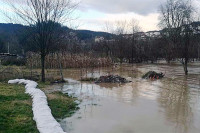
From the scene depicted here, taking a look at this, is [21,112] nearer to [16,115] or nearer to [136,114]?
[16,115]

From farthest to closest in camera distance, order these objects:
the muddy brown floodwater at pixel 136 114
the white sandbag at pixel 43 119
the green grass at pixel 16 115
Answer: the muddy brown floodwater at pixel 136 114, the green grass at pixel 16 115, the white sandbag at pixel 43 119

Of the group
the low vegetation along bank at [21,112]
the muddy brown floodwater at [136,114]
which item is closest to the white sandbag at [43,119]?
the low vegetation along bank at [21,112]

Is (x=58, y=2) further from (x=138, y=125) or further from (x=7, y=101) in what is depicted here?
(x=138, y=125)

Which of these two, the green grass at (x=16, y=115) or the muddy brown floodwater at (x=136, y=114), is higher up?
the green grass at (x=16, y=115)

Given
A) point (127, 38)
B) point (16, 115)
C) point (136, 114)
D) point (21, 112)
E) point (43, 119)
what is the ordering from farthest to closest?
point (127, 38) < point (136, 114) < point (21, 112) < point (16, 115) < point (43, 119)

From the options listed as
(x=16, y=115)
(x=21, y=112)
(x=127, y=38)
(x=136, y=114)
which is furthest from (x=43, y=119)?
(x=127, y=38)

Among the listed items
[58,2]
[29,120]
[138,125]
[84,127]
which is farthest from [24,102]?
[58,2]

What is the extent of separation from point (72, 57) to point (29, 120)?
72.6ft

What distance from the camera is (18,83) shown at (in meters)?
14.6

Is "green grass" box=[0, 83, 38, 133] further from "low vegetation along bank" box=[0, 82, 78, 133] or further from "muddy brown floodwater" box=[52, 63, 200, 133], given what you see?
"muddy brown floodwater" box=[52, 63, 200, 133]

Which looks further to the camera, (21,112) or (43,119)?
(21,112)

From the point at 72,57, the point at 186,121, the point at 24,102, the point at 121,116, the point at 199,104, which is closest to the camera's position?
the point at 186,121

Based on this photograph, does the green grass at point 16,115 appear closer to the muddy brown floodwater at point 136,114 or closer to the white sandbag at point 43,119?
the white sandbag at point 43,119

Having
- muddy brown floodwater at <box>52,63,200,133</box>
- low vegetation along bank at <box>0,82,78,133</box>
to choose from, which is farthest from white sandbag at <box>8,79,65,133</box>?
muddy brown floodwater at <box>52,63,200,133</box>
